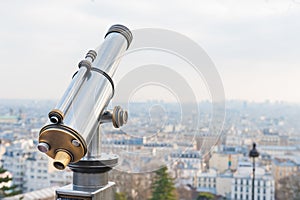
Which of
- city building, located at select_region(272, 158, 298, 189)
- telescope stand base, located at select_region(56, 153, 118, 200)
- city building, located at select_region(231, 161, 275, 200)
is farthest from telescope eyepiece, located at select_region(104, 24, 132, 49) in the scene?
city building, located at select_region(272, 158, 298, 189)

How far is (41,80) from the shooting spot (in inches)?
119

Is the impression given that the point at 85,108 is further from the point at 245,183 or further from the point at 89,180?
the point at 245,183

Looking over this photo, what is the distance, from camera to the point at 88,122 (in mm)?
819

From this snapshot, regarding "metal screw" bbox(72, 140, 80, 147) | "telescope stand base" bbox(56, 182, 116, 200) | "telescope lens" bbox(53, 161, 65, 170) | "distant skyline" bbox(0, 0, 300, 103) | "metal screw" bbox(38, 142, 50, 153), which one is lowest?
"telescope stand base" bbox(56, 182, 116, 200)

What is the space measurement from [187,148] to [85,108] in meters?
0.33

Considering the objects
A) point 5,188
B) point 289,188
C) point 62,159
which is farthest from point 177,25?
point 289,188

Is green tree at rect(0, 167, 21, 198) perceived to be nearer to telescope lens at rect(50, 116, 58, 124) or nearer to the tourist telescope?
the tourist telescope

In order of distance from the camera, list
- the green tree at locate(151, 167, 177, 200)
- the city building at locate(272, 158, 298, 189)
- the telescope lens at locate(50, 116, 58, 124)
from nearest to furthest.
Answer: the telescope lens at locate(50, 116, 58, 124)
the green tree at locate(151, 167, 177, 200)
the city building at locate(272, 158, 298, 189)

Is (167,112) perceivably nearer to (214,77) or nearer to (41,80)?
(214,77)

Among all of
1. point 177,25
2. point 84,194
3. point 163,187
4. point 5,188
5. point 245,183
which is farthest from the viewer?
point 245,183

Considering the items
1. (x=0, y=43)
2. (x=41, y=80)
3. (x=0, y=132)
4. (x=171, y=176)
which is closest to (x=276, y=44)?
(x=171, y=176)

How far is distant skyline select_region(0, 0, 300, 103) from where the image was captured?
1.86m

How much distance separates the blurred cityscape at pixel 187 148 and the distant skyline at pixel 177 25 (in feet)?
0.60

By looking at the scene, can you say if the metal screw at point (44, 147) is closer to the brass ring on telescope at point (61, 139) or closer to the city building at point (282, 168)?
the brass ring on telescope at point (61, 139)
